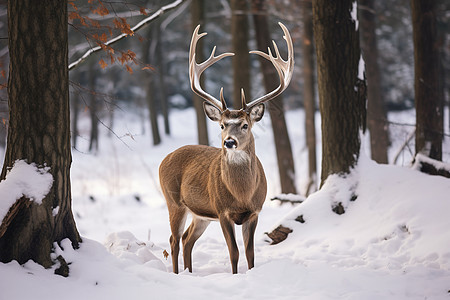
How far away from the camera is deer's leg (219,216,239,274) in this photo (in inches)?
200

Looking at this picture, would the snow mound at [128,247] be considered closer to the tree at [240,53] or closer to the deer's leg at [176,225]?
the deer's leg at [176,225]

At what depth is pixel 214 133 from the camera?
90.1ft

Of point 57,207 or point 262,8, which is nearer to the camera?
point 57,207

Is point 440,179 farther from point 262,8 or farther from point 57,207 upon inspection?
point 262,8

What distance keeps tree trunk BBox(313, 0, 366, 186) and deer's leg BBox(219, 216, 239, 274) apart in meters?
1.99

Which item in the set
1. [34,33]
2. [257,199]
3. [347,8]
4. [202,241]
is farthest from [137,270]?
[347,8]

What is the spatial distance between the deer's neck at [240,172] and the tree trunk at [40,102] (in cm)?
183

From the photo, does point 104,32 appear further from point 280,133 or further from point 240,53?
point 280,133

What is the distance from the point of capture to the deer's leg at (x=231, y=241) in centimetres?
509

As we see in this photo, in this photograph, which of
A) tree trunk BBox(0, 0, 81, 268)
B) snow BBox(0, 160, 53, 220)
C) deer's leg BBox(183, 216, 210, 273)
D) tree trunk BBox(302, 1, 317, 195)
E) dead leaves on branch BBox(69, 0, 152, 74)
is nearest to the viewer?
snow BBox(0, 160, 53, 220)

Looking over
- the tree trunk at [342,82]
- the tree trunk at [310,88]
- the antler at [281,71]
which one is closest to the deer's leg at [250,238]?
the antler at [281,71]

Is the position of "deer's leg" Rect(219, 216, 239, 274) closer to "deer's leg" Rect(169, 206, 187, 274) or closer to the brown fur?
the brown fur

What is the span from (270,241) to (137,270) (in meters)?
2.77

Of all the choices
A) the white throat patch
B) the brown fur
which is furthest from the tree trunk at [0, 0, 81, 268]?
the white throat patch
